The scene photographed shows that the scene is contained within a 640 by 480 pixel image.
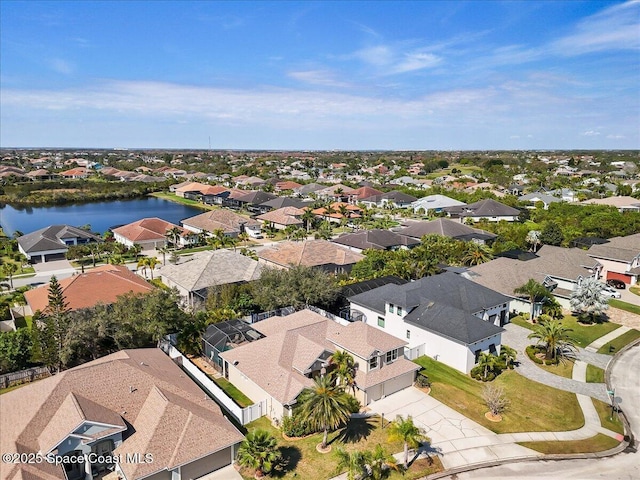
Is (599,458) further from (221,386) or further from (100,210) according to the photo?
(100,210)

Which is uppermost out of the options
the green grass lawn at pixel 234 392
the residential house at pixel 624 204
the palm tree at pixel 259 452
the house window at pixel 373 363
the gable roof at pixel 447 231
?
the residential house at pixel 624 204

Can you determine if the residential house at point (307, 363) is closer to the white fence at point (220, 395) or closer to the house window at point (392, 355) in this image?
the house window at point (392, 355)

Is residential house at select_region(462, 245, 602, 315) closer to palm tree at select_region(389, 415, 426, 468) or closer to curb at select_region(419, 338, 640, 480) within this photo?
curb at select_region(419, 338, 640, 480)

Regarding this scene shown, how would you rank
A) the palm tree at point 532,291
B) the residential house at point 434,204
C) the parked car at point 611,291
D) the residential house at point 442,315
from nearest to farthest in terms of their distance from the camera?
the residential house at point 442,315
the palm tree at point 532,291
the parked car at point 611,291
the residential house at point 434,204

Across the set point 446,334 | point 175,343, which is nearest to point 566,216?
point 446,334

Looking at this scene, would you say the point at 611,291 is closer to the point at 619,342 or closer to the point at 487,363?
the point at 619,342

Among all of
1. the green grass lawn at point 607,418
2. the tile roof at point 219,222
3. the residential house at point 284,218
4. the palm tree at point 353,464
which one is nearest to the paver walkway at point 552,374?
the green grass lawn at point 607,418

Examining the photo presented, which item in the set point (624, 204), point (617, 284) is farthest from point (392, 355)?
point (624, 204)
